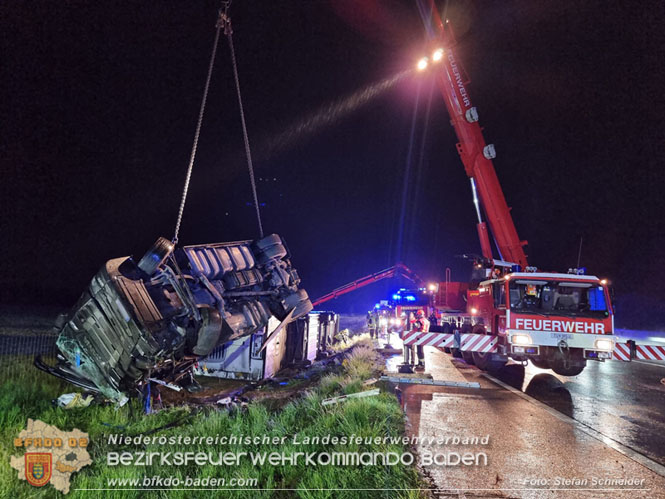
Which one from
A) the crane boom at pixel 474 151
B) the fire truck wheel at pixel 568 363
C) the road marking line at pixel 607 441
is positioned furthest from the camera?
the crane boom at pixel 474 151

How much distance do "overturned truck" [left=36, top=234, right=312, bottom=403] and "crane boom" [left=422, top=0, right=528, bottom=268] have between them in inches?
324

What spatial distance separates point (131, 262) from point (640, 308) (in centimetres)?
3681

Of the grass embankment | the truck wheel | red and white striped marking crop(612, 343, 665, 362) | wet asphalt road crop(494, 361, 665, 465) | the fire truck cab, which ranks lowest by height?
the grass embankment

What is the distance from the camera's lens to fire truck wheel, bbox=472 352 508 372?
31.7 feet

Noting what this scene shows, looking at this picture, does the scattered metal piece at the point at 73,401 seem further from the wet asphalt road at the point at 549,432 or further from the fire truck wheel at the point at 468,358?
the fire truck wheel at the point at 468,358

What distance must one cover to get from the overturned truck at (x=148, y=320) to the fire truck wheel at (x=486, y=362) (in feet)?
21.7

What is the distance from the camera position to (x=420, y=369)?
8.97 meters

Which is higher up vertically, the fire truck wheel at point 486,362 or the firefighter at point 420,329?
the firefighter at point 420,329

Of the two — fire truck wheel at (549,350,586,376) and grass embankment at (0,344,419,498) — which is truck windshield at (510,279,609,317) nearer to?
fire truck wheel at (549,350,586,376)

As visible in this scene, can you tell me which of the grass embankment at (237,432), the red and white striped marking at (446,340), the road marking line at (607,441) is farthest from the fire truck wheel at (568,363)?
the grass embankment at (237,432)

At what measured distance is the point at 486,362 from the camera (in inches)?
383

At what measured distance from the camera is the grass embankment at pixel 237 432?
350 cm

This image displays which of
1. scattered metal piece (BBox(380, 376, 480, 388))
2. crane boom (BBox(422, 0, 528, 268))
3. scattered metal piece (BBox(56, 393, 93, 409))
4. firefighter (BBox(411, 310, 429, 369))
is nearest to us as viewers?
scattered metal piece (BBox(56, 393, 93, 409))

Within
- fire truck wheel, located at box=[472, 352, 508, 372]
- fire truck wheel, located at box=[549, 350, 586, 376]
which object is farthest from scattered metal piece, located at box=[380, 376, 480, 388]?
fire truck wheel, located at box=[472, 352, 508, 372]
